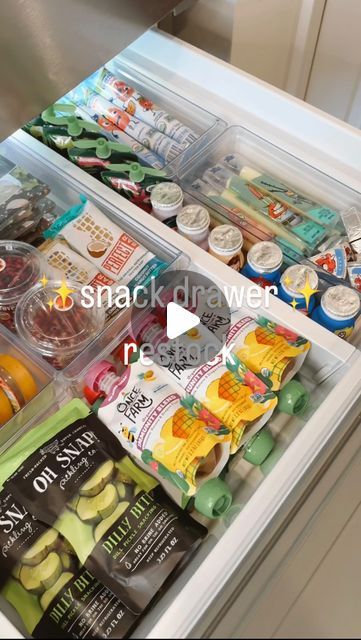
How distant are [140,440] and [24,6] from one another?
63 centimetres

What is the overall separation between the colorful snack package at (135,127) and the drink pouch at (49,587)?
73cm

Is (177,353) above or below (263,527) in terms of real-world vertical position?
above

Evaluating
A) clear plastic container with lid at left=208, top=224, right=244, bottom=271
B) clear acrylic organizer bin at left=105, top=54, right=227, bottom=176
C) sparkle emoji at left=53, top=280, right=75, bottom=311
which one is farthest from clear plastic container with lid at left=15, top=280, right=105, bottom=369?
clear acrylic organizer bin at left=105, top=54, right=227, bottom=176

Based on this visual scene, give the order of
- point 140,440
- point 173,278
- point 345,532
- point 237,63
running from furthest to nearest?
point 237,63, point 173,278, point 140,440, point 345,532

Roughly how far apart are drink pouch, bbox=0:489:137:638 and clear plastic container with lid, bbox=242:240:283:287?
0.51 meters

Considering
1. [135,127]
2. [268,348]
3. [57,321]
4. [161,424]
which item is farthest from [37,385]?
[135,127]

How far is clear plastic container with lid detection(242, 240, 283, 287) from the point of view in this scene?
0.99 meters

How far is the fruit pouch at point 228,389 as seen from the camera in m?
0.87

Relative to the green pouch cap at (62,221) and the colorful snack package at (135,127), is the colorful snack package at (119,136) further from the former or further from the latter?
the green pouch cap at (62,221)

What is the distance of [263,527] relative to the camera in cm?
75

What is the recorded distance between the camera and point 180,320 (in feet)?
3.24

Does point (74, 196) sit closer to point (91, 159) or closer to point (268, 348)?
point (91, 159)

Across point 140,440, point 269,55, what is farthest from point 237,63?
point 140,440

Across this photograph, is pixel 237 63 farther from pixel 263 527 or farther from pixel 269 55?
pixel 263 527
